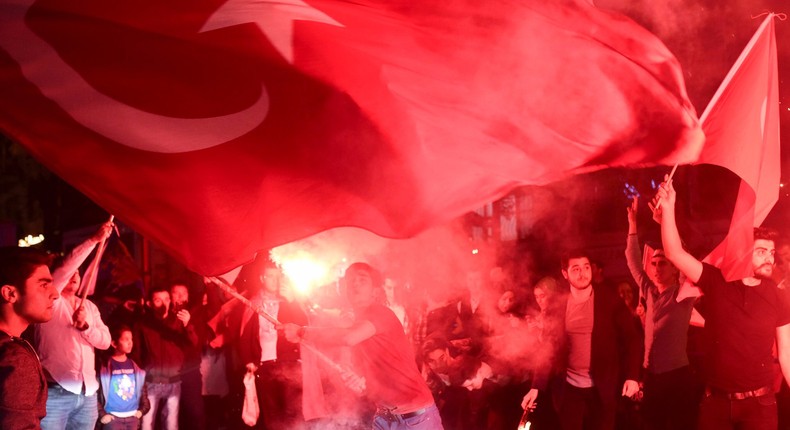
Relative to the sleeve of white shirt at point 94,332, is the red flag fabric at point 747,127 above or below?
above

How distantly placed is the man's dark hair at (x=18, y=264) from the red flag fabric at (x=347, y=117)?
51cm

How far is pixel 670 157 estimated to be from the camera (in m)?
4.61

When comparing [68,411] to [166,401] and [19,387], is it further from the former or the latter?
[19,387]

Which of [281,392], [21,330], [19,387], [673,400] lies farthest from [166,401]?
[673,400]

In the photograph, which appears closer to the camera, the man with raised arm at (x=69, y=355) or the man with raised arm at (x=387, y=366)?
the man with raised arm at (x=387, y=366)

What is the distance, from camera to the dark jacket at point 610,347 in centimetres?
696

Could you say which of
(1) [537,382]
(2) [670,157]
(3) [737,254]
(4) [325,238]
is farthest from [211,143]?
(4) [325,238]

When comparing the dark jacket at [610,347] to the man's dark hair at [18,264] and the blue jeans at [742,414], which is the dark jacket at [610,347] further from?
the man's dark hair at [18,264]

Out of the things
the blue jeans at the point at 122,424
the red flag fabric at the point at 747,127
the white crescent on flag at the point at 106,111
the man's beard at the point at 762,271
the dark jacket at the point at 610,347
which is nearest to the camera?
the white crescent on flag at the point at 106,111

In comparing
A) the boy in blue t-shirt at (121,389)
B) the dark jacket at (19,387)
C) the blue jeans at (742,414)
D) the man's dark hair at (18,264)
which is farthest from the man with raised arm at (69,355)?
the blue jeans at (742,414)

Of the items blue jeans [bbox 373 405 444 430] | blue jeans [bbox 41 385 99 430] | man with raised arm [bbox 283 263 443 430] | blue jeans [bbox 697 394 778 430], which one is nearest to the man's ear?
man with raised arm [bbox 283 263 443 430]

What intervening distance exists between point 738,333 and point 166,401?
631 centimetres

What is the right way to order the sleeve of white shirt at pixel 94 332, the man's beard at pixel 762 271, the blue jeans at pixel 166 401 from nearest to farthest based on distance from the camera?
the man's beard at pixel 762 271, the sleeve of white shirt at pixel 94 332, the blue jeans at pixel 166 401

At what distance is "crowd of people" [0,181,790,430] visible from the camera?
548 cm
